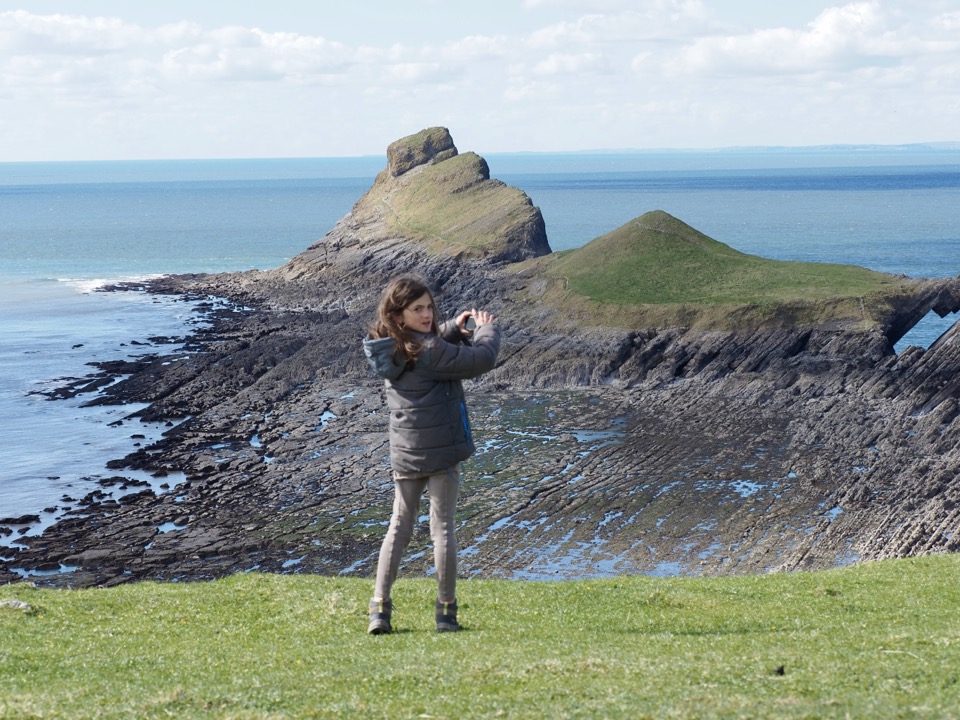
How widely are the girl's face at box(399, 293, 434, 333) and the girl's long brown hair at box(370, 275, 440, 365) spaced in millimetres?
34

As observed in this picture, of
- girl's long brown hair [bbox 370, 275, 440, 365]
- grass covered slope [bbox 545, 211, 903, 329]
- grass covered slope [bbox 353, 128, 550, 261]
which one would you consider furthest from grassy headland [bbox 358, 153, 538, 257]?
girl's long brown hair [bbox 370, 275, 440, 365]

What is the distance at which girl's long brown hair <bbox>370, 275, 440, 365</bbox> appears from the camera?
12.2 meters

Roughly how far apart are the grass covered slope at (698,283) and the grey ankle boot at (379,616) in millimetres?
50283

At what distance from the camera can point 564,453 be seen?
45812mm

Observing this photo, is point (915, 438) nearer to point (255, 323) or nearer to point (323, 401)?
point (323, 401)

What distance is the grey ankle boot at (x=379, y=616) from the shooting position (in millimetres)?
13688

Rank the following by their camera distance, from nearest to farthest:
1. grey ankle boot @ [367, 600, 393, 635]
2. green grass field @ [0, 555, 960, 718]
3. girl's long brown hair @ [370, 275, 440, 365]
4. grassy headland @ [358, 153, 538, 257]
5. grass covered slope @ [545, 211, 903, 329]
→ green grass field @ [0, 555, 960, 718] → girl's long brown hair @ [370, 275, 440, 365] → grey ankle boot @ [367, 600, 393, 635] → grass covered slope @ [545, 211, 903, 329] → grassy headland @ [358, 153, 538, 257]

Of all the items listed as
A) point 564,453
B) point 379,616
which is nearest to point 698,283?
point 564,453

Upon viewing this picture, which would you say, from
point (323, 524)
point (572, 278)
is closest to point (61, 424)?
point (323, 524)

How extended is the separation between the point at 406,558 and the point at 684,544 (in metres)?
9.31

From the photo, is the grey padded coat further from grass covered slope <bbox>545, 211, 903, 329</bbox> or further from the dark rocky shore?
grass covered slope <bbox>545, 211, 903, 329</bbox>

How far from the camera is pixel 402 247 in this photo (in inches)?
3824

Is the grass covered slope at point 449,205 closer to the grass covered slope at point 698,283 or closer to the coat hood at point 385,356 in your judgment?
the grass covered slope at point 698,283

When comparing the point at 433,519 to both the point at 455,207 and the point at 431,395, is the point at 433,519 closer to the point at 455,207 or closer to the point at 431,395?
the point at 431,395
